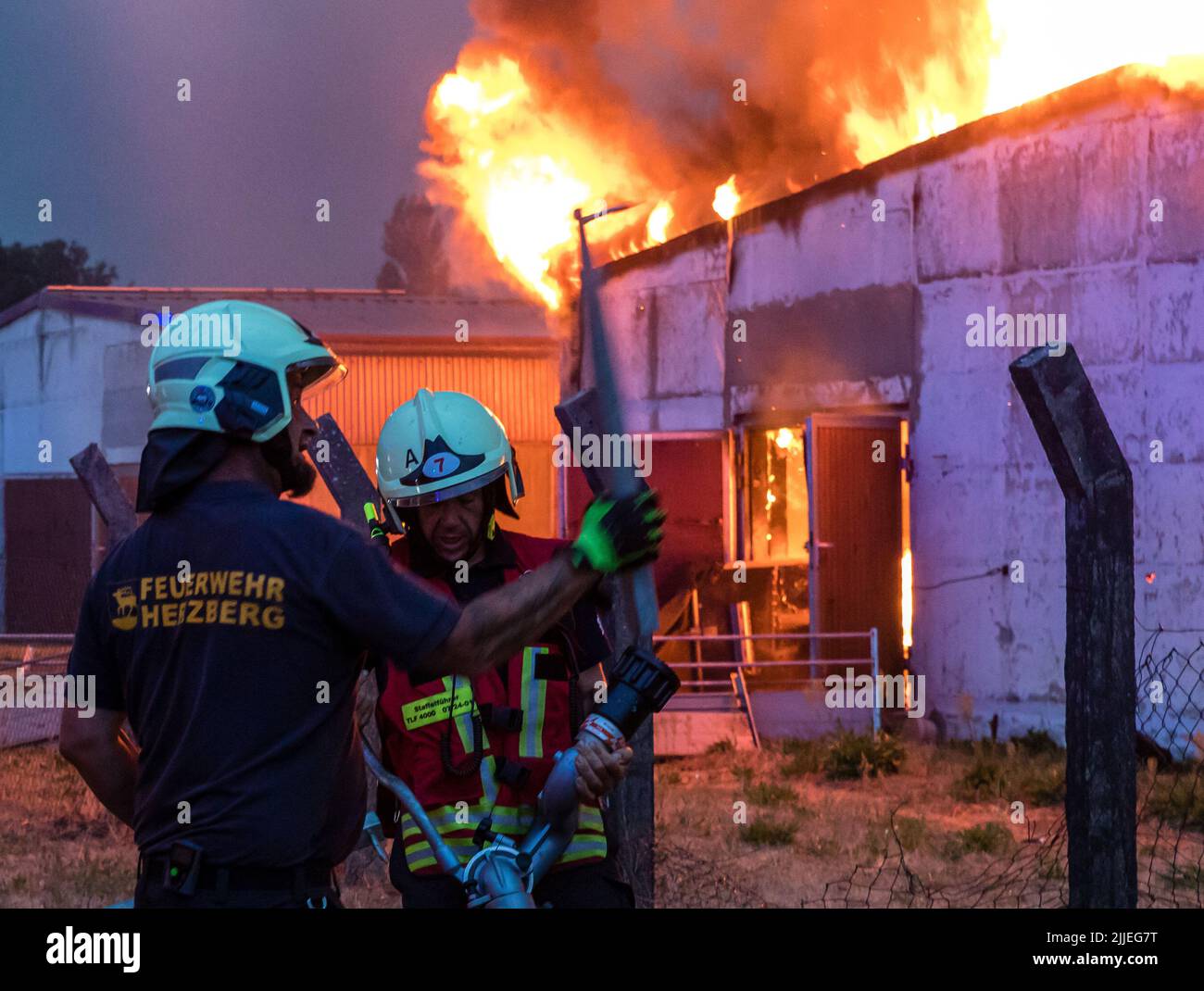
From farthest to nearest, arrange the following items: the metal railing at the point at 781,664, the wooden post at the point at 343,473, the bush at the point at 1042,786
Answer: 1. the metal railing at the point at 781,664
2. the bush at the point at 1042,786
3. the wooden post at the point at 343,473

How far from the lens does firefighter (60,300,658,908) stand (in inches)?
113

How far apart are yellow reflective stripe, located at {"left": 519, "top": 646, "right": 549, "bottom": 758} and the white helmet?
546 millimetres

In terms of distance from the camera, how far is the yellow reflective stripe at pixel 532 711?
3.69 metres

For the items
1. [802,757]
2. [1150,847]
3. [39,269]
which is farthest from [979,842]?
[39,269]

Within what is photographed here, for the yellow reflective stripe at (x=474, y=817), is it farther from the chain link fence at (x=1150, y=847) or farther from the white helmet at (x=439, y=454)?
the chain link fence at (x=1150, y=847)

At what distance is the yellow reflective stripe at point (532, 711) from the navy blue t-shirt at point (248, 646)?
0.79 m

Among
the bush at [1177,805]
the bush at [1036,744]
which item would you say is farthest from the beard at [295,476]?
the bush at [1036,744]

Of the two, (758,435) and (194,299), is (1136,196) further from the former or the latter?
(194,299)

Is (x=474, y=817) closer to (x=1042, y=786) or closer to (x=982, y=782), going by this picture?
(x=1042, y=786)

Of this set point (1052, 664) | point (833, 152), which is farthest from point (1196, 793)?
point (833, 152)

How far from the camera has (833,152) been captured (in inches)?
936
